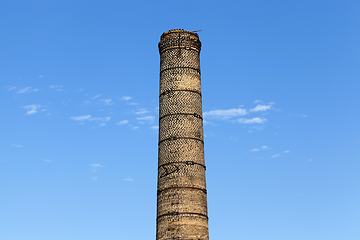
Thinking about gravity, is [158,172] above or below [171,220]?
above

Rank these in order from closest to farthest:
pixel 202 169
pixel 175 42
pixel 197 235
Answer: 1. pixel 197 235
2. pixel 202 169
3. pixel 175 42

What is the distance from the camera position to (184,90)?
2730 cm

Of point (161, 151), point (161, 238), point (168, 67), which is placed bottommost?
point (161, 238)

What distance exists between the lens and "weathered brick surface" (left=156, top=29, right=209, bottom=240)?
24.9m

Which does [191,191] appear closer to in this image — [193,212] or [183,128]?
[193,212]

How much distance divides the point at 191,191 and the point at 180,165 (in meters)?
1.45

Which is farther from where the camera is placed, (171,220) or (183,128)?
(183,128)

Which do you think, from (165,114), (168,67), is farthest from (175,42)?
(165,114)

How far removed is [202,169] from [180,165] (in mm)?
1409

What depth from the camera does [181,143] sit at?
26141 mm

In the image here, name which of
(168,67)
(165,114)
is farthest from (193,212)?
(168,67)

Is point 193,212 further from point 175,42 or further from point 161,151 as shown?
point 175,42

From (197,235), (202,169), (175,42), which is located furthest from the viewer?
(175,42)

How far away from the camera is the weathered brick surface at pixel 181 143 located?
81.8 ft
